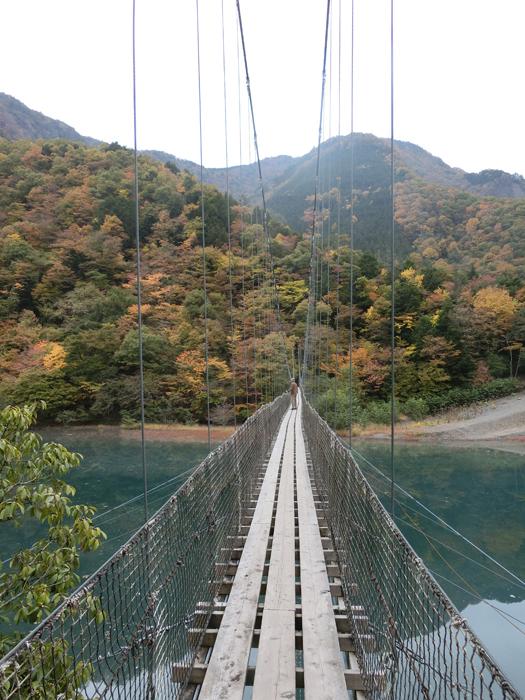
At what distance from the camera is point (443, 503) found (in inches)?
397

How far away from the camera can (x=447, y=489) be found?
1072 centimetres

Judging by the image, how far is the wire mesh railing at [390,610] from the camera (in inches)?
31.7

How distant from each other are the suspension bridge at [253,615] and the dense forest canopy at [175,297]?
11134 mm

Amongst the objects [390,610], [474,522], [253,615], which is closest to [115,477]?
[474,522]

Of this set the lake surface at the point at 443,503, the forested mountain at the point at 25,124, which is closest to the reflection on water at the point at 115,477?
the lake surface at the point at 443,503

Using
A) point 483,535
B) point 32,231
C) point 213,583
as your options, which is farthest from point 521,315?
point 32,231

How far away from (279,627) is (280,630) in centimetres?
2

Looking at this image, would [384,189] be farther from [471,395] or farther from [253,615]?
[253,615]

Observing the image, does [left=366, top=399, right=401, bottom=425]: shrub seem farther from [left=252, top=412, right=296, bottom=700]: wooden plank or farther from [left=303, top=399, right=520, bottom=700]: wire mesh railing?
[left=303, top=399, right=520, bottom=700]: wire mesh railing

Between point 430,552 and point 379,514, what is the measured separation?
817 centimetres

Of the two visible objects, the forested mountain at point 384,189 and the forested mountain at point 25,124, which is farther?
the forested mountain at point 25,124

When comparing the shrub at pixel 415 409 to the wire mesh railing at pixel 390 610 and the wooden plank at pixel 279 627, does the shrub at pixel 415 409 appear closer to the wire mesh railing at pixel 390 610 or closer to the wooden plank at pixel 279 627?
the wooden plank at pixel 279 627

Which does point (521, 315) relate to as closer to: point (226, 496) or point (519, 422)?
point (519, 422)

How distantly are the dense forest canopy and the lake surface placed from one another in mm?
2366
